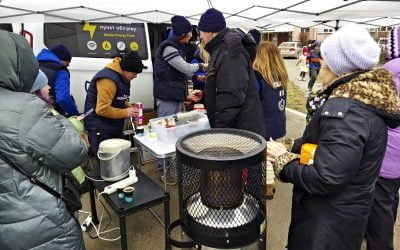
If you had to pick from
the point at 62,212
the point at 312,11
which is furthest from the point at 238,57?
the point at 312,11

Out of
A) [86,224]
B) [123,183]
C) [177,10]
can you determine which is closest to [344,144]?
[123,183]

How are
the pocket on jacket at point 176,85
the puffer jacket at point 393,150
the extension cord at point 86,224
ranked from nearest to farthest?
1. the puffer jacket at point 393,150
2. the extension cord at point 86,224
3. the pocket on jacket at point 176,85

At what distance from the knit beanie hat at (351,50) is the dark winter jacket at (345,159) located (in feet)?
0.16

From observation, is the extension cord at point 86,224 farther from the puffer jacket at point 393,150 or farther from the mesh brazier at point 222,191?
the puffer jacket at point 393,150

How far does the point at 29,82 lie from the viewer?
1.49 metres

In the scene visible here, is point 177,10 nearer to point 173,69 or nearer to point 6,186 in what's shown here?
point 173,69

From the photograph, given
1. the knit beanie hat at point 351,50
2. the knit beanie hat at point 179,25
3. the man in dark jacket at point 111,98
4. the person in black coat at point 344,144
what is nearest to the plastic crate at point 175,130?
the man in dark jacket at point 111,98

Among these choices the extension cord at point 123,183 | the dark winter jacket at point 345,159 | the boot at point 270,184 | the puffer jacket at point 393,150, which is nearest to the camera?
the dark winter jacket at point 345,159

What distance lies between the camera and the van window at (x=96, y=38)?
4.38 metres

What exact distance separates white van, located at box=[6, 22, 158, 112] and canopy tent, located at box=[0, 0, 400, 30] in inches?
5.6

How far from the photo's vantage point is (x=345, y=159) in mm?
1252

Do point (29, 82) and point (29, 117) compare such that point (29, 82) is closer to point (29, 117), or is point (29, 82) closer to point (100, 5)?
point (29, 117)

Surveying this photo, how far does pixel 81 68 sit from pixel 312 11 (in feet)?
12.3

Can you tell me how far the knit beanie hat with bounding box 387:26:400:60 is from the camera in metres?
2.10
